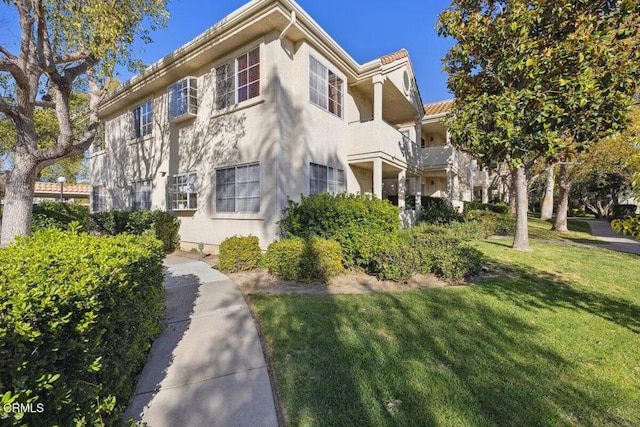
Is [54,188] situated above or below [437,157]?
below

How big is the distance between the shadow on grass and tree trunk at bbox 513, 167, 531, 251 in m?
5.28

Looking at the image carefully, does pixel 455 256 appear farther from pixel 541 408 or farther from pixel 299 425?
pixel 299 425

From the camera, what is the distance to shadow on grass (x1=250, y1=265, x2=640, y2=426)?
2.62 metres

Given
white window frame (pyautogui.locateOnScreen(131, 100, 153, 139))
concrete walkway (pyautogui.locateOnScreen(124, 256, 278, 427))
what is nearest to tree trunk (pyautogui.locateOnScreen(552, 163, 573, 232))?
concrete walkway (pyautogui.locateOnScreen(124, 256, 278, 427))

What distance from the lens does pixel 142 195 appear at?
1283cm

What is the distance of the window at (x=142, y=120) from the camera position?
1262cm

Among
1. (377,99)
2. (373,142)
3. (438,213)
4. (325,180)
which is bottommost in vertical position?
(438,213)

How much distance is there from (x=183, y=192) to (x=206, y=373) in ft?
29.5

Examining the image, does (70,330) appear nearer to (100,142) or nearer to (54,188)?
(100,142)

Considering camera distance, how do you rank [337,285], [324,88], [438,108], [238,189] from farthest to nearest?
[438,108] → [324,88] → [238,189] → [337,285]

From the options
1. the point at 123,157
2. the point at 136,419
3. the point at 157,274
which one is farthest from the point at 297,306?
the point at 123,157

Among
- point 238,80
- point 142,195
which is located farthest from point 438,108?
point 142,195

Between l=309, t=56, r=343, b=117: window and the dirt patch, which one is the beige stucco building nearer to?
l=309, t=56, r=343, b=117: window

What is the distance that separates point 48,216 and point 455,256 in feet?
46.7
